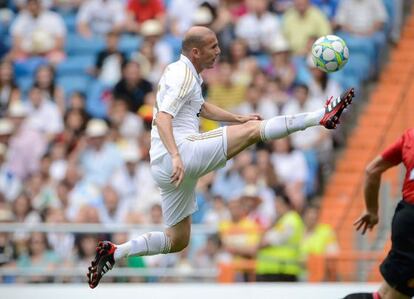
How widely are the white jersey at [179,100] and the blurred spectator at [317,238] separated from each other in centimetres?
425

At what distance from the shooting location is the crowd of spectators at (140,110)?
1552 centimetres

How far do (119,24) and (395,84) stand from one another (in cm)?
388

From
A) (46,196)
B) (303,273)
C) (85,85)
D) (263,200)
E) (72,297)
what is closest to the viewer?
(72,297)

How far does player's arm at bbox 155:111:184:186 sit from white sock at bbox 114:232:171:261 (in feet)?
3.57

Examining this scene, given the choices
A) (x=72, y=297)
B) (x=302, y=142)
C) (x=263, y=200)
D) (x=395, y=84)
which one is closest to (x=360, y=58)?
(x=395, y=84)

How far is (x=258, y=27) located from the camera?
18.2 meters

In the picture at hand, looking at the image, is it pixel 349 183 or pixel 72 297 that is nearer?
pixel 72 297

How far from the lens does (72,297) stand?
12.0 m

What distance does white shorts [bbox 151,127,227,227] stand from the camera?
1071cm

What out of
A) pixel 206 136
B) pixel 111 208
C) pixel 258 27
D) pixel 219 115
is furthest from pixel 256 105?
pixel 206 136

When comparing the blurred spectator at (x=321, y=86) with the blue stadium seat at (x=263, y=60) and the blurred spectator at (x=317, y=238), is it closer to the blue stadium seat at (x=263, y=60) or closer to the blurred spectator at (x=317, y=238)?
the blue stadium seat at (x=263, y=60)

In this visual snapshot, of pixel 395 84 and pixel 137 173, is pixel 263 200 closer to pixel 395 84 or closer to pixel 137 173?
pixel 137 173

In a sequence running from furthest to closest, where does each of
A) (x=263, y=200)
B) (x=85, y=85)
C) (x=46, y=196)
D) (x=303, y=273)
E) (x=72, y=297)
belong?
(x=85, y=85) < (x=46, y=196) < (x=263, y=200) < (x=303, y=273) < (x=72, y=297)

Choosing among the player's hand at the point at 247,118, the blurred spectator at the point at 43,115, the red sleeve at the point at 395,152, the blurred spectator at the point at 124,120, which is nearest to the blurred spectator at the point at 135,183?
the blurred spectator at the point at 124,120
